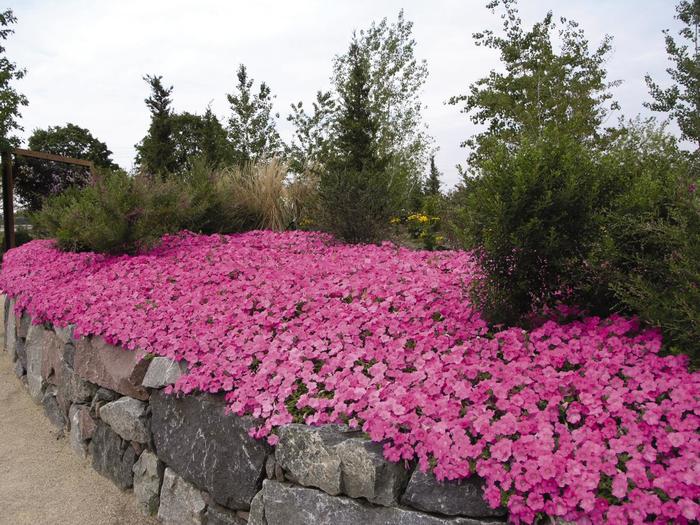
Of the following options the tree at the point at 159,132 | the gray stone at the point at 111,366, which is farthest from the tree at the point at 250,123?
the gray stone at the point at 111,366

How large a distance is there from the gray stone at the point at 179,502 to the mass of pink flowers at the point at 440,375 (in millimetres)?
546

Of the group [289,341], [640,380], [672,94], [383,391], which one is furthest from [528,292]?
[672,94]

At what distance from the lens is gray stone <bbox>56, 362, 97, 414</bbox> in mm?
4031

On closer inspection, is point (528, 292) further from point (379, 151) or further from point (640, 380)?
point (379, 151)

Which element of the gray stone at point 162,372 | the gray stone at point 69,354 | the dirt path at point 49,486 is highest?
the gray stone at point 162,372

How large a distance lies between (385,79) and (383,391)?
1320cm

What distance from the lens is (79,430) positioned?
13.5 ft

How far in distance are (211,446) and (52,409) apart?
8.92ft

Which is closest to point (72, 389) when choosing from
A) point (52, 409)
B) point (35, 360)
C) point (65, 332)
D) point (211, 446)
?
point (65, 332)

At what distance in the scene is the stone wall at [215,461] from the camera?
2.13m

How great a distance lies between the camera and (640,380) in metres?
2.33

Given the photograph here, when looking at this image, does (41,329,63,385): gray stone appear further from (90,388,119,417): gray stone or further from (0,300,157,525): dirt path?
(90,388,119,417): gray stone

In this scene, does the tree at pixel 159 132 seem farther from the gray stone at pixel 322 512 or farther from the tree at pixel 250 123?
the gray stone at pixel 322 512

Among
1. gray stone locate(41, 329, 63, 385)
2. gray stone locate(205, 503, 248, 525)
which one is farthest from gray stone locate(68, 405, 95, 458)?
gray stone locate(205, 503, 248, 525)
